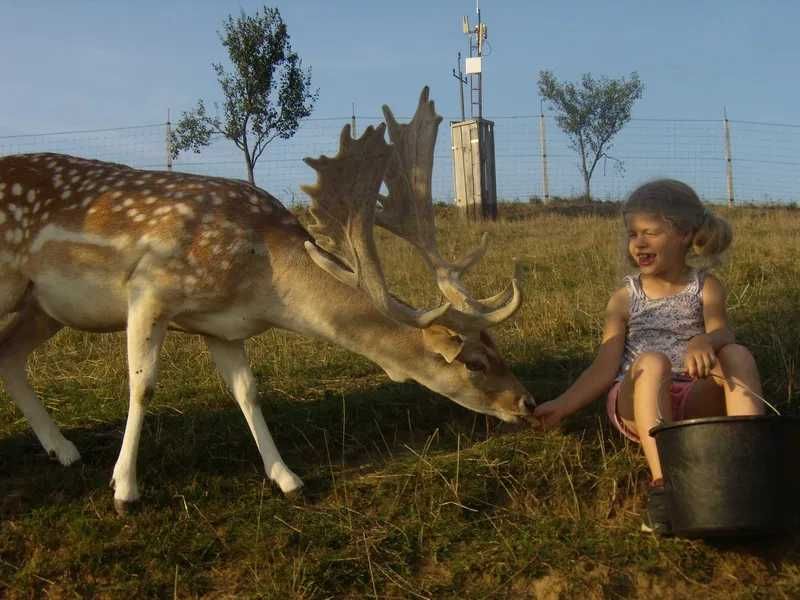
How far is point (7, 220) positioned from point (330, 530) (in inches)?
94.4

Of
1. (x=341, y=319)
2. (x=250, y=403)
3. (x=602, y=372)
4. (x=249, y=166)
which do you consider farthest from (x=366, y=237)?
(x=249, y=166)

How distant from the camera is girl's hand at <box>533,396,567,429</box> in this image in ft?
14.4

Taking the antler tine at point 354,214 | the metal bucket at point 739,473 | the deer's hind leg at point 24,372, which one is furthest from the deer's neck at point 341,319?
the metal bucket at point 739,473

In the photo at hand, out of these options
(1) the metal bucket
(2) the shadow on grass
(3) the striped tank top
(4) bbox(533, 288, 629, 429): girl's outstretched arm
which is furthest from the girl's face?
(2) the shadow on grass

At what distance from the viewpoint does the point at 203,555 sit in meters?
3.76

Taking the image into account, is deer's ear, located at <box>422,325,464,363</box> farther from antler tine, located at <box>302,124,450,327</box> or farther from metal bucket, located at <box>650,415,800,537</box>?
metal bucket, located at <box>650,415,800,537</box>

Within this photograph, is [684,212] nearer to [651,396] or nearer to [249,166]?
[651,396]

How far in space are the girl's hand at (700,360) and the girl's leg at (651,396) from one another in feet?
0.62

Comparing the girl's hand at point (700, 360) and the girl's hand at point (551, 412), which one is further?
the girl's hand at point (551, 412)

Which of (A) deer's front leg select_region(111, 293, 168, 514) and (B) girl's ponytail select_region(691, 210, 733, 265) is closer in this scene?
(B) girl's ponytail select_region(691, 210, 733, 265)

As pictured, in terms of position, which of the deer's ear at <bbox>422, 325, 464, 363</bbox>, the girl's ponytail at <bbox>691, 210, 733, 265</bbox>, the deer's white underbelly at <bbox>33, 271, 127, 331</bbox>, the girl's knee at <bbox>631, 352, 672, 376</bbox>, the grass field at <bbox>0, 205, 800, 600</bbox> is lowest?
the grass field at <bbox>0, 205, 800, 600</bbox>

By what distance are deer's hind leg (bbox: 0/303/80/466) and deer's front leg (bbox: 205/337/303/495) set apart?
0.93m

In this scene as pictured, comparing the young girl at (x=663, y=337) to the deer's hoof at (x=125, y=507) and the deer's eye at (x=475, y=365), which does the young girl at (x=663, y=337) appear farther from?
the deer's hoof at (x=125, y=507)

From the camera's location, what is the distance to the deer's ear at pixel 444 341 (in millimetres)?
4477
